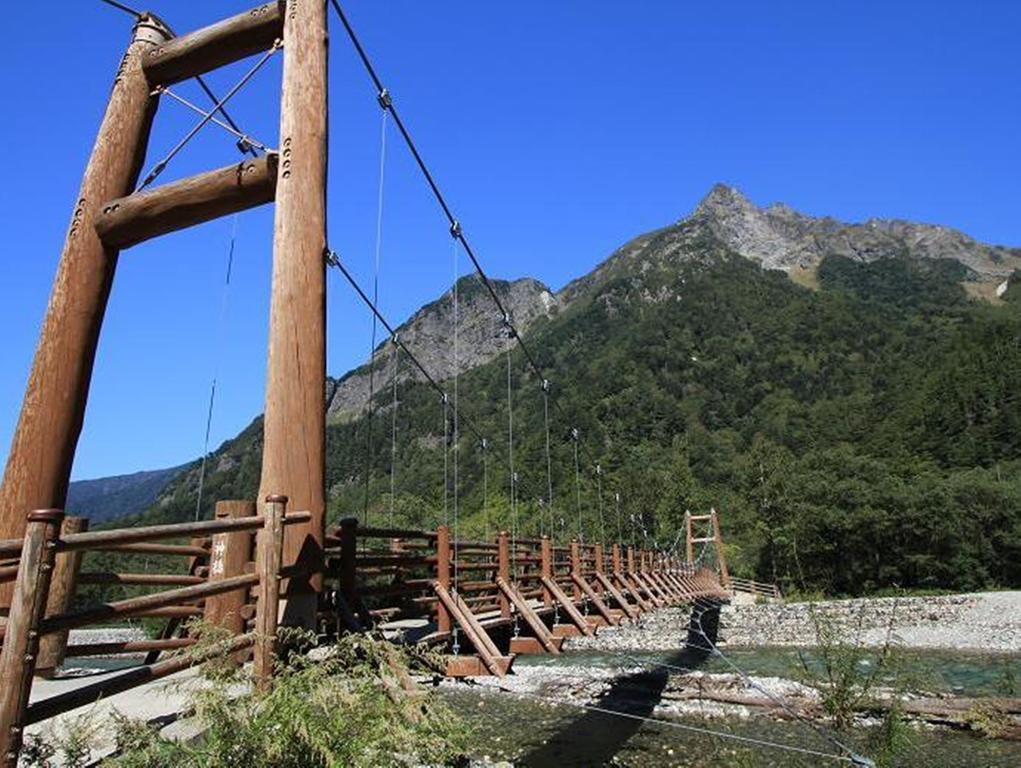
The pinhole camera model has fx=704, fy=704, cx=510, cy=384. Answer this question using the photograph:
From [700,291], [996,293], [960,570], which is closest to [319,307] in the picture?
[960,570]

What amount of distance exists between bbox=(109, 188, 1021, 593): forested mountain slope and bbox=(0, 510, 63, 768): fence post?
567 centimetres

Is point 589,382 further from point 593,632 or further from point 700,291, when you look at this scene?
point 593,632

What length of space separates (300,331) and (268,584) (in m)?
1.02

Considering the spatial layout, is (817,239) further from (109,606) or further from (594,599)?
(109,606)

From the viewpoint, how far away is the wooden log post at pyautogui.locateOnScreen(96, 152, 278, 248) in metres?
3.38

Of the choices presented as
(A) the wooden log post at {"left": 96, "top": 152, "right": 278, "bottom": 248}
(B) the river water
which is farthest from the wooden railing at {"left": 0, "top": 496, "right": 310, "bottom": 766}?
(B) the river water

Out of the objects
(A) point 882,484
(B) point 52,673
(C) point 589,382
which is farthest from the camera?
(C) point 589,382

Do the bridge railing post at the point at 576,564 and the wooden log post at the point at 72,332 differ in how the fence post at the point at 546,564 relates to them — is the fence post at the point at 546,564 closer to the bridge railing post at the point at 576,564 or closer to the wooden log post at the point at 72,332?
the bridge railing post at the point at 576,564

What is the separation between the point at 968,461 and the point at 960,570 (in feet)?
67.7

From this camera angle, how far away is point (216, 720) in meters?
1.71

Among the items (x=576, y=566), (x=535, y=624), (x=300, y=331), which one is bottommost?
(x=535, y=624)

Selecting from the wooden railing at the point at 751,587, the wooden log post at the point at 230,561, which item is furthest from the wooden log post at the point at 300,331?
the wooden railing at the point at 751,587

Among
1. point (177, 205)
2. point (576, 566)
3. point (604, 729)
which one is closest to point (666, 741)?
point (604, 729)

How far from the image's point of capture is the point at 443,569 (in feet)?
15.6
